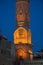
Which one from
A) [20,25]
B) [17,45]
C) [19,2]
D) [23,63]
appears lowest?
[23,63]

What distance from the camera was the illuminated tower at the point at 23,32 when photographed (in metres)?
80.8

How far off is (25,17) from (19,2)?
4.58 metres

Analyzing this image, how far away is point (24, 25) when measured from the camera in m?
83.2

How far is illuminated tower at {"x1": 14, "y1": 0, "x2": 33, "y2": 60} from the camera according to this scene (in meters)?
80.8

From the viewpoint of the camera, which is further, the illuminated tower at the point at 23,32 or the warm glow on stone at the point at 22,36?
the warm glow on stone at the point at 22,36

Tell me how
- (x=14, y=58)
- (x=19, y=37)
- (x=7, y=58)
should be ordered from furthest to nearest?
(x=19, y=37) → (x=14, y=58) → (x=7, y=58)

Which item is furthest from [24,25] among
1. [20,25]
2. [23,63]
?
[23,63]

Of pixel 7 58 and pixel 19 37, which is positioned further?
pixel 19 37

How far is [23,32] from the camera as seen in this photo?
272 ft

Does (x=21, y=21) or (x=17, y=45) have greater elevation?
(x=21, y=21)

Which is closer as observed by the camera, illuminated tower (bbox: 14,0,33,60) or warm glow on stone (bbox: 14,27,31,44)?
illuminated tower (bbox: 14,0,33,60)

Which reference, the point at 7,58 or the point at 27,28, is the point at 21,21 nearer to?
the point at 27,28

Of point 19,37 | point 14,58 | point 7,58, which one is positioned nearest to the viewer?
point 7,58

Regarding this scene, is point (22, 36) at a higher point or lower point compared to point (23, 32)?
lower
